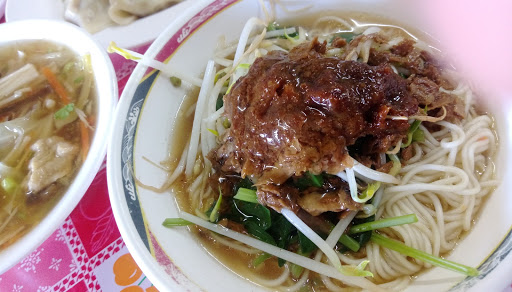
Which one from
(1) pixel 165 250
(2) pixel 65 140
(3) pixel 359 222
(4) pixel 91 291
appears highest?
(3) pixel 359 222

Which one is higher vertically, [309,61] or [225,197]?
[309,61]

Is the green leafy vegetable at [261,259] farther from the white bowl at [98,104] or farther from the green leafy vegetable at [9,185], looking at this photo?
the green leafy vegetable at [9,185]

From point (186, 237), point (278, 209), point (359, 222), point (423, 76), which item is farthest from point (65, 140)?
point (423, 76)

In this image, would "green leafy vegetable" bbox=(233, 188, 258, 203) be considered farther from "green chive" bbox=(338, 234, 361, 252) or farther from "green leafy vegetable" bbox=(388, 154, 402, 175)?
"green leafy vegetable" bbox=(388, 154, 402, 175)

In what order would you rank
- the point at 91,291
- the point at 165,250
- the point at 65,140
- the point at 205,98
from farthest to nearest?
1. the point at 65,140
2. the point at 205,98
3. the point at 91,291
4. the point at 165,250

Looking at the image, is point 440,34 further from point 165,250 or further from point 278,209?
point 165,250

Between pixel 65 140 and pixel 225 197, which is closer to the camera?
pixel 225 197

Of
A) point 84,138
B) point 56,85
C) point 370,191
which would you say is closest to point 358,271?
point 370,191

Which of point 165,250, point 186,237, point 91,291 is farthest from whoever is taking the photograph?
point 91,291

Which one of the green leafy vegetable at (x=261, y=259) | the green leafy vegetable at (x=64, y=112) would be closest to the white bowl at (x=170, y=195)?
the green leafy vegetable at (x=261, y=259)
